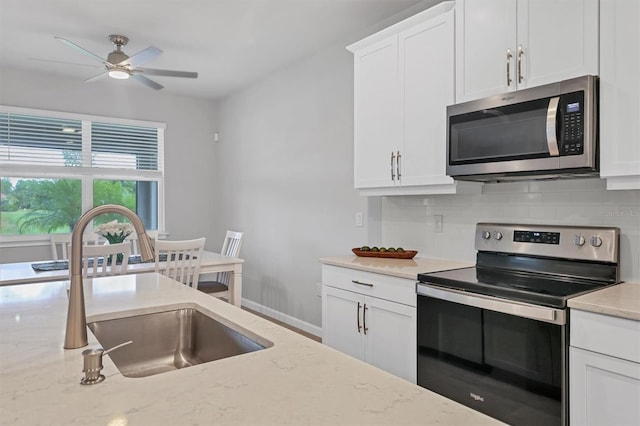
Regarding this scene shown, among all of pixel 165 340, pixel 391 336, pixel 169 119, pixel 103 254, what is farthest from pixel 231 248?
pixel 165 340

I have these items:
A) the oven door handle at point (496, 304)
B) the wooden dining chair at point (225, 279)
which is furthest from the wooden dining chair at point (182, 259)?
the oven door handle at point (496, 304)

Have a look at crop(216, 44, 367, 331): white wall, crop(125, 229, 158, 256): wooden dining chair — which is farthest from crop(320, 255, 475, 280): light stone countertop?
crop(125, 229, 158, 256): wooden dining chair

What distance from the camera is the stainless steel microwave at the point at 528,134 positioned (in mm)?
1870

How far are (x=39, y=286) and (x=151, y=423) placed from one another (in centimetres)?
146

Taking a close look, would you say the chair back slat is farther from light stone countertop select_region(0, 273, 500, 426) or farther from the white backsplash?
light stone countertop select_region(0, 273, 500, 426)

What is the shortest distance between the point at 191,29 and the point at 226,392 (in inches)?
135

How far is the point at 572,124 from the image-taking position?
6.27ft

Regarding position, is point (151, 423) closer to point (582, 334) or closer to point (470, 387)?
point (582, 334)

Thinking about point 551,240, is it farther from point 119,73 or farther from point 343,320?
point 119,73

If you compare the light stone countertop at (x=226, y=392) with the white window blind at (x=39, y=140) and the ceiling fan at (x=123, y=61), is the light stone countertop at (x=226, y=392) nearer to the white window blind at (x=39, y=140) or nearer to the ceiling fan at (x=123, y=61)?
the ceiling fan at (x=123, y=61)

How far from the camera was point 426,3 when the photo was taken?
304 cm

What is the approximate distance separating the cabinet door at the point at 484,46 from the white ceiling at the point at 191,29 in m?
0.86

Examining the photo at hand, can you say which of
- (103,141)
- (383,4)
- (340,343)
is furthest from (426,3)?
(103,141)

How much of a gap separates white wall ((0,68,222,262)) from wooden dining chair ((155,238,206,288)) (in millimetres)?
2378
